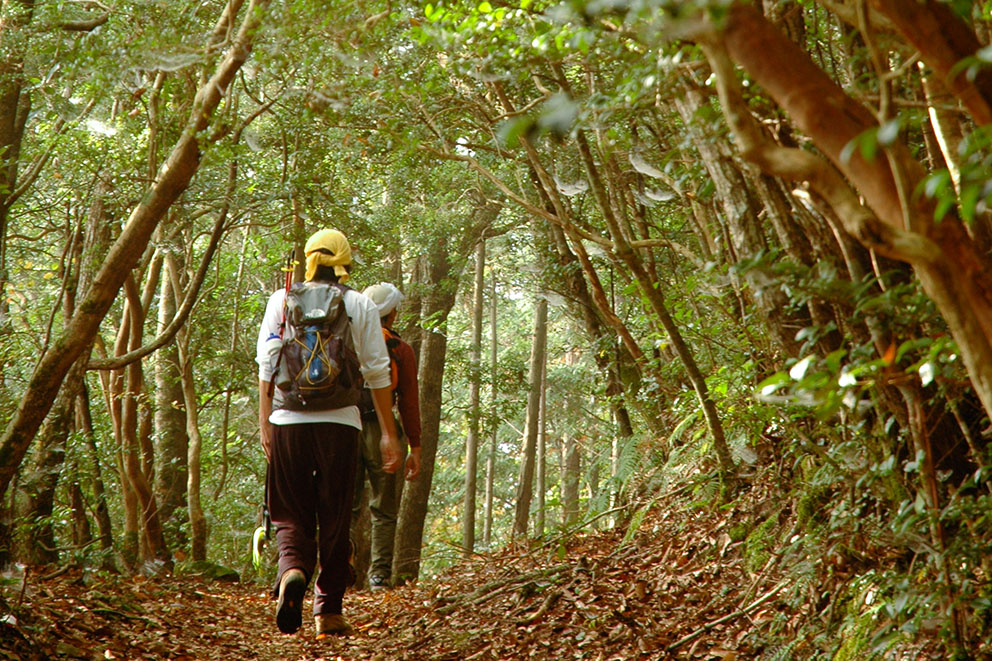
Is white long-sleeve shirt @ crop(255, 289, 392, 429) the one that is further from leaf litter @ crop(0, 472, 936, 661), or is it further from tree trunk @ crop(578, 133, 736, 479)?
tree trunk @ crop(578, 133, 736, 479)

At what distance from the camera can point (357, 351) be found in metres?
5.31

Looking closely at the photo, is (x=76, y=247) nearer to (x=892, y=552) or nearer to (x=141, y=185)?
(x=141, y=185)

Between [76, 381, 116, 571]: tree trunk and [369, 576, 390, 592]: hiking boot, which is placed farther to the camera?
[76, 381, 116, 571]: tree trunk

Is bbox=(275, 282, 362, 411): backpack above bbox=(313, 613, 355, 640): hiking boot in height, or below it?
above

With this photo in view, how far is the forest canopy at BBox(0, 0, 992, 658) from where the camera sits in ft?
6.32

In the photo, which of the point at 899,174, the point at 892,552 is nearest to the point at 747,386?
the point at 892,552

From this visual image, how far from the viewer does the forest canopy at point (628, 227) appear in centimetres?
193

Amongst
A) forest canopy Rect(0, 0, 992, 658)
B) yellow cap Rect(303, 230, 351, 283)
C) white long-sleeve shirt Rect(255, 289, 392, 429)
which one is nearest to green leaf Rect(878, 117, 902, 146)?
forest canopy Rect(0, 0, 992, 658)

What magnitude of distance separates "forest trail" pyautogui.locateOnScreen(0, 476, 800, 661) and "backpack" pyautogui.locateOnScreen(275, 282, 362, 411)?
1.57 metres

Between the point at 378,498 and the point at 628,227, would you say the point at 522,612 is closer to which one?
the point at 378,498

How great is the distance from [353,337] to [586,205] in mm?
5646

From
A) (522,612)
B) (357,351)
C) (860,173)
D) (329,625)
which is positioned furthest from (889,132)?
(329,625)

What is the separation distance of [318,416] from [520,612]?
5.61ft

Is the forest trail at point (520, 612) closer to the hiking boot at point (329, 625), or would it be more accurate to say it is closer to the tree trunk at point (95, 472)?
the hiking boot at point (329, 625)
